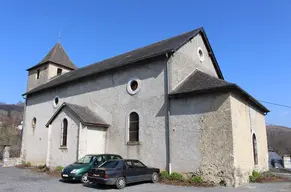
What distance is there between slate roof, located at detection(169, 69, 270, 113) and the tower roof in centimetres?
1772

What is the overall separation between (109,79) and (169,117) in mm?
5917

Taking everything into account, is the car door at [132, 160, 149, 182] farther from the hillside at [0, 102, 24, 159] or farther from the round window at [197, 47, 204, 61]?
the hillside at [0, 102, 24, 159]

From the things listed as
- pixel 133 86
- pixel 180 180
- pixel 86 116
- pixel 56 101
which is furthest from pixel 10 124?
pixel 180 180

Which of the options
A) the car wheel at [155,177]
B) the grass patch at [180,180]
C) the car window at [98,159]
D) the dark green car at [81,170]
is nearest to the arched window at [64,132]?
the dark green car at [81,170]

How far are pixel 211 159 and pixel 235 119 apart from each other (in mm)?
2385

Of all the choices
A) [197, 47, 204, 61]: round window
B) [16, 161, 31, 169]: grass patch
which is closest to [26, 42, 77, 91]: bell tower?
[16, 161, 31, 169]: grass patch

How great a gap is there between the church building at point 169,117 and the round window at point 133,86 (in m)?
0.07

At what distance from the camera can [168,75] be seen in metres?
14.1

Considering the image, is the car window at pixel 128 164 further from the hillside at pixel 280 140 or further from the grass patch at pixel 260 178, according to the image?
the hillside at pixel 280 140

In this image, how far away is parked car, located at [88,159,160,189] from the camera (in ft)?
34.0

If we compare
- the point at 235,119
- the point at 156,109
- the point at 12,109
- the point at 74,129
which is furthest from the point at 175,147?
the point at 12,109

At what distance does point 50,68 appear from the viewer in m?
26.8

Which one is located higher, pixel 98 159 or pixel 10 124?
pixel 10 124

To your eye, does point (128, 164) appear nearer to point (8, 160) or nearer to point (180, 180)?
point (180, 180)
